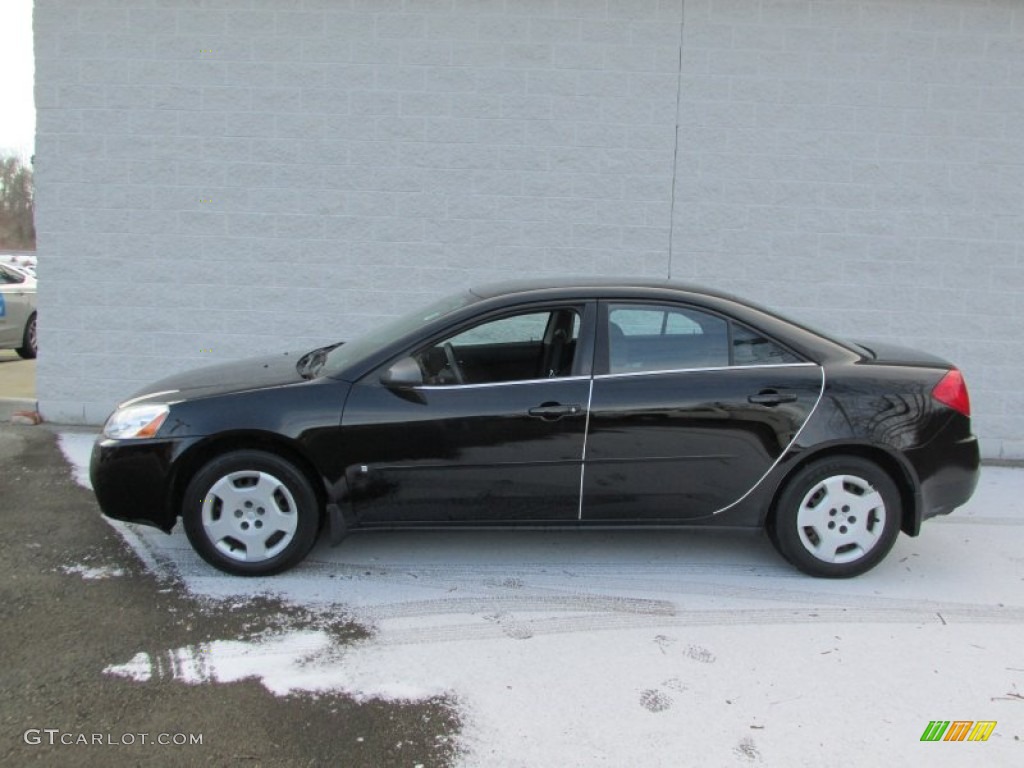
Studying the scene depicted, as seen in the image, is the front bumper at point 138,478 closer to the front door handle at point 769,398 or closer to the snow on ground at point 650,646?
the snow on ground at point 650,646

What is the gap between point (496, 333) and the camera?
185 inches

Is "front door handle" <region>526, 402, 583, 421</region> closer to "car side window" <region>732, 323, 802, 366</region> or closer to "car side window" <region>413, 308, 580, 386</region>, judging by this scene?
"car side window" <region>413, 308, 580, 386</region>

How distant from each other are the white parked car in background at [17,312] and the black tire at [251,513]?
8.15 m

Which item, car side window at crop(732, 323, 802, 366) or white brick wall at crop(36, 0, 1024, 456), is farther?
white brick wall at crop(36, 0, 1024, 456)

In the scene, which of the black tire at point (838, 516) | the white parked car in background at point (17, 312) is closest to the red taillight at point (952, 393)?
the black tire at point (838, 516)

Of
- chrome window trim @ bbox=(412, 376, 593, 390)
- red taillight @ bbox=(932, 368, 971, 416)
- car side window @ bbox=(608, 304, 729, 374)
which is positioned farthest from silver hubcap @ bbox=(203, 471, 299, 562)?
red taillight @ bbox=(932, 368, 971, 416)

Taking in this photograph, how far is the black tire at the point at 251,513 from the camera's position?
4141 millimetres

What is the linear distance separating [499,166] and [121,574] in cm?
414

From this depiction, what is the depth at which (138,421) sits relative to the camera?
167 inches

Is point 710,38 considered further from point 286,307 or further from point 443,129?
point 286,307

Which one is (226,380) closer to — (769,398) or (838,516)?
(769,398)

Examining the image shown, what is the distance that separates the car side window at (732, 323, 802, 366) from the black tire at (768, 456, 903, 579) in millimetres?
542

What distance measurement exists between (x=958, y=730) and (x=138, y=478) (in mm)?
3632

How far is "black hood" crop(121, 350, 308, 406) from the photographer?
4293 mm
